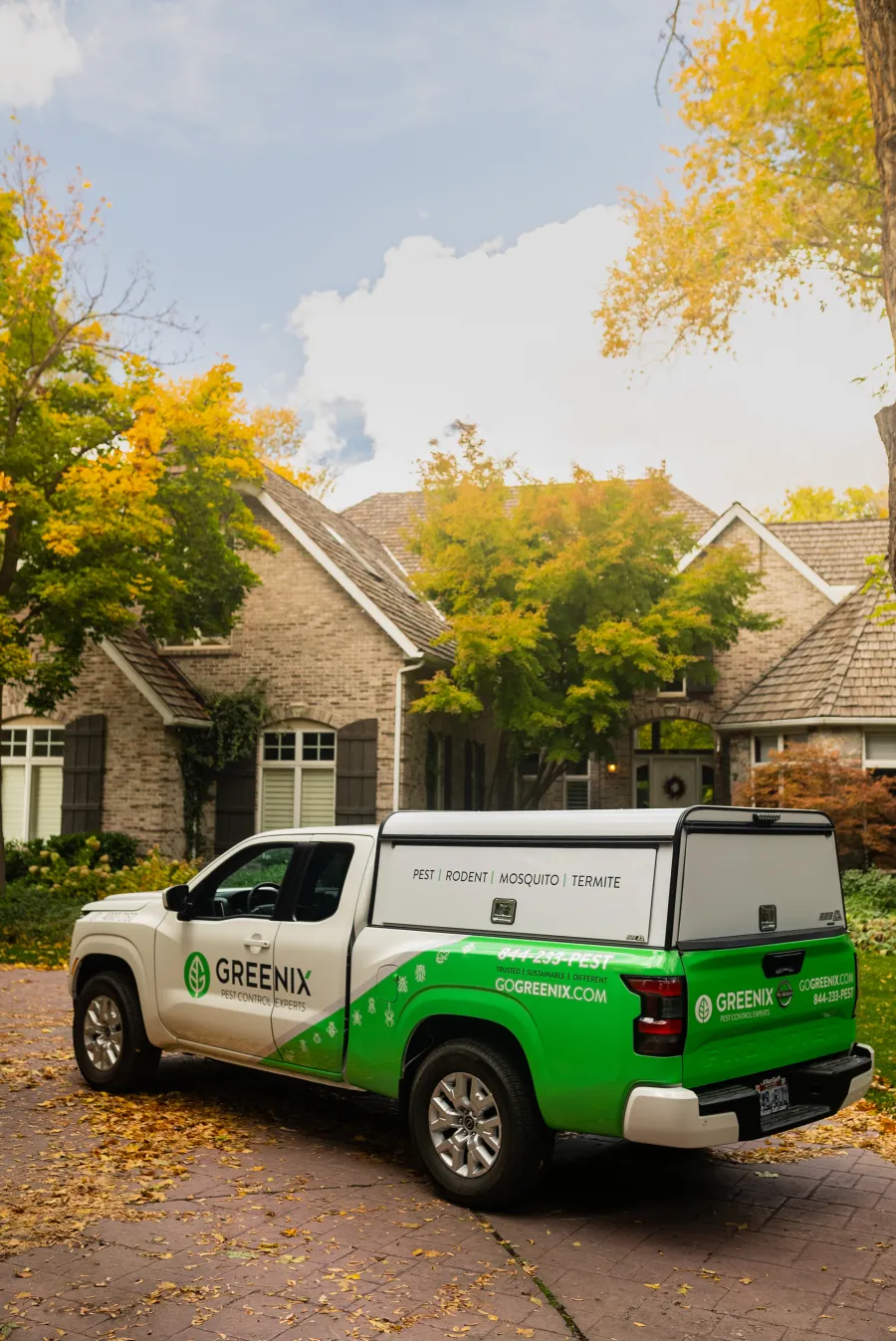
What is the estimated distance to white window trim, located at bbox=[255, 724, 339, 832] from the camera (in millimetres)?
20422

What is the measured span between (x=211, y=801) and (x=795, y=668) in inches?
431

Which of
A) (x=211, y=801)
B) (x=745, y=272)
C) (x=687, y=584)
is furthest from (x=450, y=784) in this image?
(x=745, y=272)

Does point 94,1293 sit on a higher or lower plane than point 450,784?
lower

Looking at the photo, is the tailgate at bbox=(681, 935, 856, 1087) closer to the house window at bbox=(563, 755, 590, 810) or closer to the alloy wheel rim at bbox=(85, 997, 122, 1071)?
the alloy wheel rim at bbox=(85, 997, 122, 1071)

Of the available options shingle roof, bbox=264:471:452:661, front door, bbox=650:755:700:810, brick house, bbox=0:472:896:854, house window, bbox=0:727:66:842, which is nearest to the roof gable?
brick house, bbox=0:472:896:854

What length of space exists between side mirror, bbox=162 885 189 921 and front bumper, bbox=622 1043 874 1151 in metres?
3.32

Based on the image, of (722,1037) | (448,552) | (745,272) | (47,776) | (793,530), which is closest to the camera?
(722,1037)

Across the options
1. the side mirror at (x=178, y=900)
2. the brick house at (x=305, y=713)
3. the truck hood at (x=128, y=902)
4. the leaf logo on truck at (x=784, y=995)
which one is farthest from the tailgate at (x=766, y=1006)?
the brick house at (x=305, y=713)

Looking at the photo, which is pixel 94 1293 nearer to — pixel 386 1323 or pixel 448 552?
pixel 386 1323

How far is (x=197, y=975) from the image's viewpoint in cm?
716

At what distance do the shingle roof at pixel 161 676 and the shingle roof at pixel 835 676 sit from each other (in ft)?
31.8

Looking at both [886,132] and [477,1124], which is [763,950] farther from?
[886,132]

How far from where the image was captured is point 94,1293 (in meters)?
4.51

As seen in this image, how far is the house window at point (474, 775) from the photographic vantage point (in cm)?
2383
